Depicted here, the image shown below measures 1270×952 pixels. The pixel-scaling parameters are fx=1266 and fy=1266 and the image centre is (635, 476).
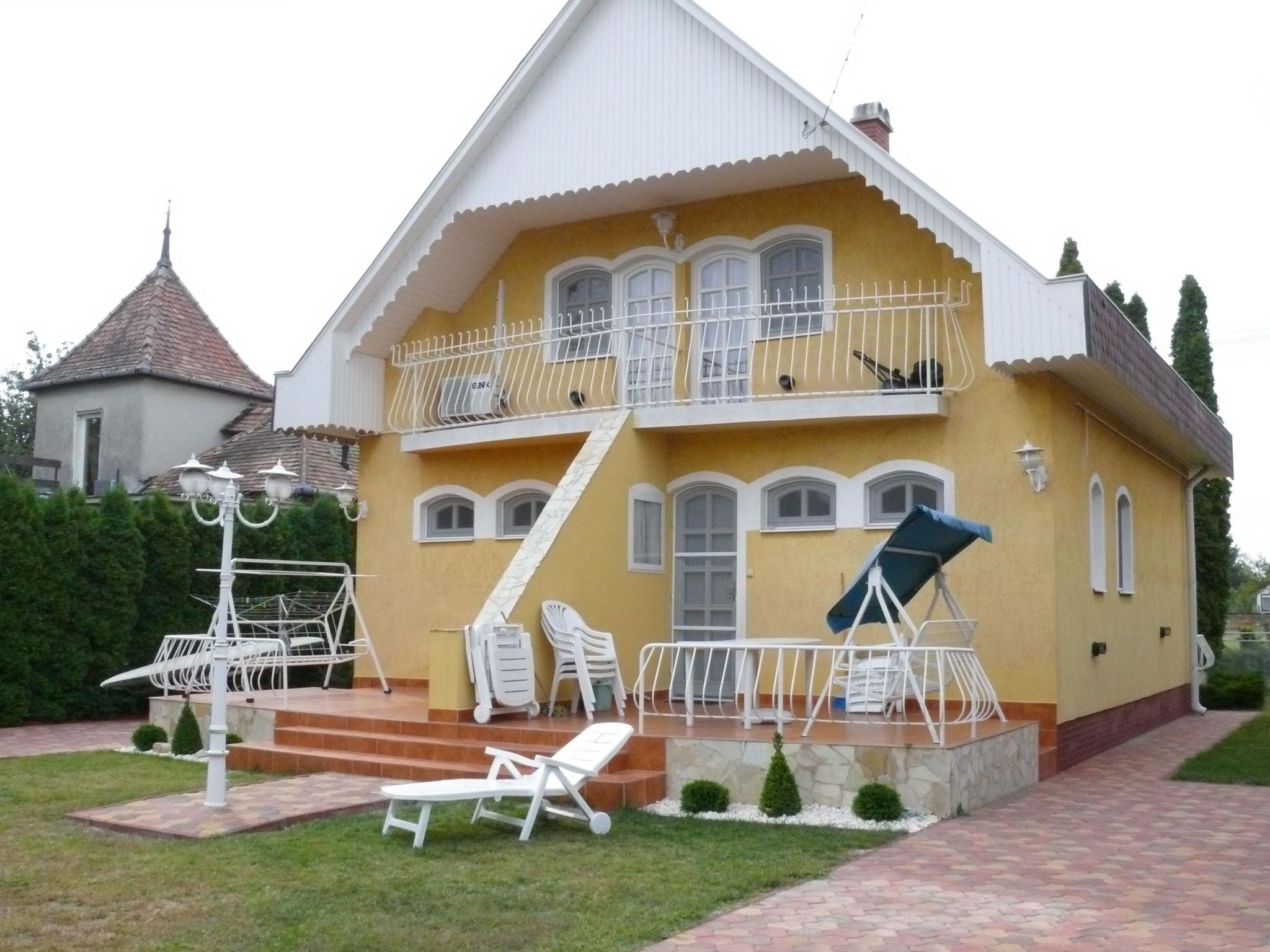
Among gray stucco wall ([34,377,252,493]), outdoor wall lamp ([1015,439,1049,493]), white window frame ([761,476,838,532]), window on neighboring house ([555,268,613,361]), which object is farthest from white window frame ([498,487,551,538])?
gray stucco wall ([34,377,252,493])

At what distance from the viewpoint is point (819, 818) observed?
878cm

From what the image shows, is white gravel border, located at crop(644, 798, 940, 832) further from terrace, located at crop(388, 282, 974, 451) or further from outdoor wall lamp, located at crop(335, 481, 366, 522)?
outdoor wall lamp, located at crop(335, 481, 366, 522)

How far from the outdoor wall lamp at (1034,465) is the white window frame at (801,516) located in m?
1.86

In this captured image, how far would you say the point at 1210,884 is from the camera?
6.99 m

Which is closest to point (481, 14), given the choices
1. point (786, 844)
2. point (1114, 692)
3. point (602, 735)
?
point (602, 735)

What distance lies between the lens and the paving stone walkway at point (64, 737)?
13.0 m

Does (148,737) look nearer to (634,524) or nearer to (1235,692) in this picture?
(634,524)

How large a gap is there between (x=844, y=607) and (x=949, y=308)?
3439 millimetres

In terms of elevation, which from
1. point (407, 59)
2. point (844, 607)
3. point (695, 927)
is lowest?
point (695, 927)

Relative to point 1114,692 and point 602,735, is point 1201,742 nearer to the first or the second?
point 1114,692

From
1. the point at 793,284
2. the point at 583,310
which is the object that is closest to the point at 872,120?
the point at 793,284

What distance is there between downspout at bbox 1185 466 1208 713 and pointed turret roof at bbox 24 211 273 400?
16.0m

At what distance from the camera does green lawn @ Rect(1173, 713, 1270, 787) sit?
1100cm

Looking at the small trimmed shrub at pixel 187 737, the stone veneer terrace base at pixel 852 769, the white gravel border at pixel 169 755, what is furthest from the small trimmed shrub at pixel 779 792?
the small trimmed shrub at pixel 187 737
